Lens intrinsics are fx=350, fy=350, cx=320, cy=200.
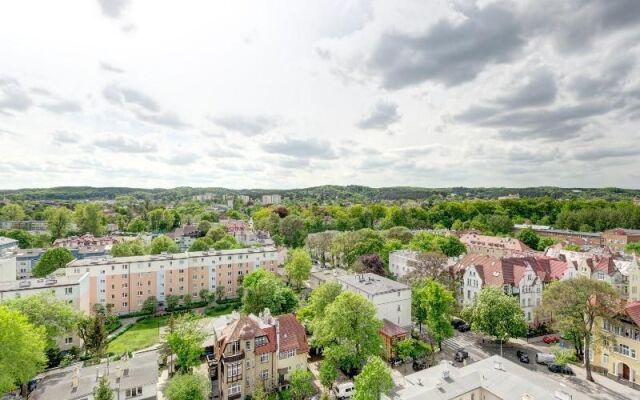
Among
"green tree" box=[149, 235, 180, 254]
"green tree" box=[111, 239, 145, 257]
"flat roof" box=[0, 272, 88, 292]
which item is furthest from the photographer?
"green tree" box=[149, 235, 180, 254]

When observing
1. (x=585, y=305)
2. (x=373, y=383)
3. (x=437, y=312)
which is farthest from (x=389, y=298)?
(x=585, y=305)

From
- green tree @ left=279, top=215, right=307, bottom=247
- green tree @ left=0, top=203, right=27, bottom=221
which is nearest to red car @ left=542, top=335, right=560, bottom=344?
green tree @ left=279, top=215, right=307, bottom=247

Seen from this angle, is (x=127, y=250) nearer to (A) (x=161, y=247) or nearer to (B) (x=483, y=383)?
(A) (x=161, y=247)

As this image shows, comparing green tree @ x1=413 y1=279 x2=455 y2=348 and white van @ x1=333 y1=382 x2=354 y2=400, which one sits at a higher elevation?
green tree @ x1=413 y1=279 x2=455 y2=348

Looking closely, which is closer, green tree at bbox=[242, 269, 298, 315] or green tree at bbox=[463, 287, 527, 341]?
green tree at bbox=[463, 287, 527, 341]

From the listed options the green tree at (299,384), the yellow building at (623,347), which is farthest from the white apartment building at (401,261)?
the green tree at (299,384)

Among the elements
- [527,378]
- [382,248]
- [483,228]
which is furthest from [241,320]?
[483,228]

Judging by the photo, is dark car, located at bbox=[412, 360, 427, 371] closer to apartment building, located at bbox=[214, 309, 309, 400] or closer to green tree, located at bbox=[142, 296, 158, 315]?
apartment building, located at bbox=[214, 309, 309, 400]
